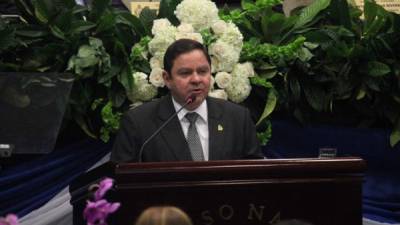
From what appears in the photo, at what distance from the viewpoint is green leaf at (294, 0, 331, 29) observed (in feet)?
8.32

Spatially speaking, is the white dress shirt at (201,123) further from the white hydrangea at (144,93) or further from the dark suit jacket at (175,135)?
the white hydrangea at (144,93)

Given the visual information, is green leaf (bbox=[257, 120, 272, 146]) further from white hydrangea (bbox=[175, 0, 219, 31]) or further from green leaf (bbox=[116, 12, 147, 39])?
green leaf (bbox=[116, 12, 147, 39])

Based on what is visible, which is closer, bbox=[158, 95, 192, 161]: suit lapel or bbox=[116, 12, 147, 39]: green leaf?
bbox=[158, 95, 192, 161]: suit lapel

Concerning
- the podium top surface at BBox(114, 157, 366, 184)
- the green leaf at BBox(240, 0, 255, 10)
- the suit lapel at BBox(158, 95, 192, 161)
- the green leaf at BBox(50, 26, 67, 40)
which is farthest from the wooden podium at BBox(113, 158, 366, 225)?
the green leaf at BBox(240, 0, 255, 10)

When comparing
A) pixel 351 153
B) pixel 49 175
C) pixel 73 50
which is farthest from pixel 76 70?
pixel 351 153

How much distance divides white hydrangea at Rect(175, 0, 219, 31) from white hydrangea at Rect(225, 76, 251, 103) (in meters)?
0.25

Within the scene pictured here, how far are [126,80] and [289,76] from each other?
0.65 m

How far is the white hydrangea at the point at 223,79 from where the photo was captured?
7.82ft

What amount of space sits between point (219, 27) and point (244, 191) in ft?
3.95

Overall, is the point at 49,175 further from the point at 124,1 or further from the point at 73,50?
the point at 124,1

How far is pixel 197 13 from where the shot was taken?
2400 mm

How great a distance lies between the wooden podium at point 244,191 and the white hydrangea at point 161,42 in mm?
1079

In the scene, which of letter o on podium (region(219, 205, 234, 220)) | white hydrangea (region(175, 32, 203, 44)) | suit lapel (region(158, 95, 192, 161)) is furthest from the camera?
white hydrangea (region(175, 32, 203, 44))

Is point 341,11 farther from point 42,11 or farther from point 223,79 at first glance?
point 42,11
